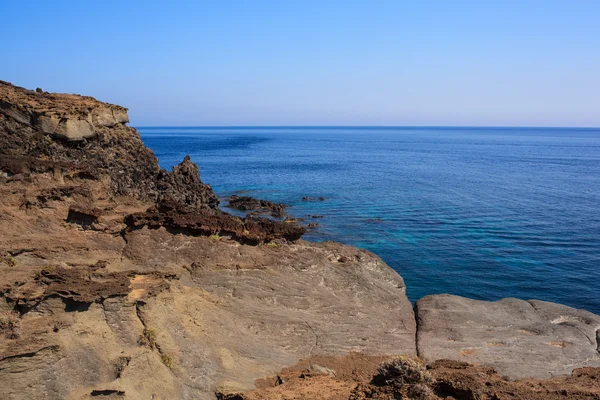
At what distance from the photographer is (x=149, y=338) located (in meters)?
14.5

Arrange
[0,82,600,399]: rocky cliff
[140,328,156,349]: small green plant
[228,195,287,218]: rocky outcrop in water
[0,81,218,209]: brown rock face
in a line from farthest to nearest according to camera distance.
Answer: [228,195,287,218]: rocky outcrop in water, [0,81,218,209]: brown rock face, [140,328,156,349]: small green plant, [0,82,600,399]: rocky cliff

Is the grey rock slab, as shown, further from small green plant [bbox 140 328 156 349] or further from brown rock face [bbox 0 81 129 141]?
brown rock face [bbox 0 81 129 141]

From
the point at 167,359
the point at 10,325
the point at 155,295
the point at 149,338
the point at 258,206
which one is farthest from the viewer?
the point at 258,206

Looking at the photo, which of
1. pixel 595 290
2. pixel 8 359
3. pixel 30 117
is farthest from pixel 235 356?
pixel 595 290

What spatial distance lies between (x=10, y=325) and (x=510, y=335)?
1843 centimetres

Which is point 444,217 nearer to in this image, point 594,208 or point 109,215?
point 594,208

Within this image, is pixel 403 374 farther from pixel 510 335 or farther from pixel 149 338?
pixel 510 335

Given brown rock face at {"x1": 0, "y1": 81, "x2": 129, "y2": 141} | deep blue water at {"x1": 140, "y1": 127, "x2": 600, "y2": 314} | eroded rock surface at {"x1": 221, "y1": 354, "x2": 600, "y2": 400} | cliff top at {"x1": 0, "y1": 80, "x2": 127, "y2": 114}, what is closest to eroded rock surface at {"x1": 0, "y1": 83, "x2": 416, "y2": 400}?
eroded rock surface at {"x1": 221, "y1": 354, "x2": 600, "y2": 400}

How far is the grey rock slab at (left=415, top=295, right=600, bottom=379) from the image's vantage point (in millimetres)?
18250

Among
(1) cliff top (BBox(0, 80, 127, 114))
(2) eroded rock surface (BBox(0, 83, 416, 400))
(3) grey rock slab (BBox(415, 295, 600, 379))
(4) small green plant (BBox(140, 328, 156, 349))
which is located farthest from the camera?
(1) cliff top (BBox(0, 80, 127, 114))

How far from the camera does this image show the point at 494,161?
365ft

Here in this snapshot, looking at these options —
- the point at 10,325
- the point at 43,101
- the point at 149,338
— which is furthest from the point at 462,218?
the point at 10,325

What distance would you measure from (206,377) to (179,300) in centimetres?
332

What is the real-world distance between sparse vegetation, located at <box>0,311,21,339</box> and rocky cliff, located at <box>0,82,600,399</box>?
0.06m
